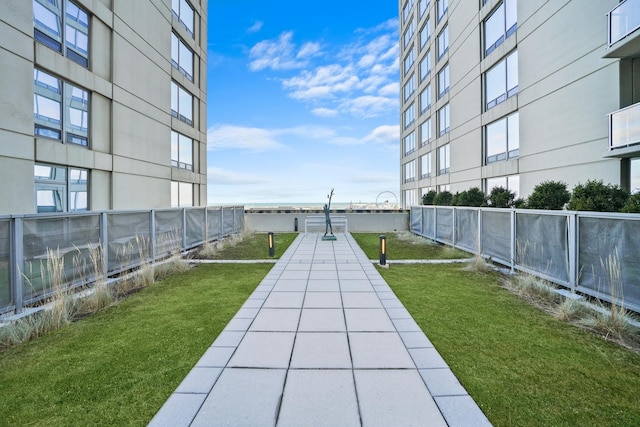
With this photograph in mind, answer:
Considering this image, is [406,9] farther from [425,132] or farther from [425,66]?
[425,132]

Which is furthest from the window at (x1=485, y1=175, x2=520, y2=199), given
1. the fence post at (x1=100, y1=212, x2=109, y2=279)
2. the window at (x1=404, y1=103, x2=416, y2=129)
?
the window at (x1=404, y1=103, x2=416, y2=129)

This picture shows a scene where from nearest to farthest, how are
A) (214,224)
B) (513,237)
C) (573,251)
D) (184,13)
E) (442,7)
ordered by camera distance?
(573,251), (513,237), (214,224), (184,13), (442,7)

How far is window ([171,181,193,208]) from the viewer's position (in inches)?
694

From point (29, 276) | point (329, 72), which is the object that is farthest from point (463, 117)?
point (329, 72)

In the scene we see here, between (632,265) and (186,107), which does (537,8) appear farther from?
(186,107)

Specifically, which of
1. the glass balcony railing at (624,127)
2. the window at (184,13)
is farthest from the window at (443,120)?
the window at (184,13)

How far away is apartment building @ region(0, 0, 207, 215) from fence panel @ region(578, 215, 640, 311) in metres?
14.0

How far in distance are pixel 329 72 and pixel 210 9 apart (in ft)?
58.2

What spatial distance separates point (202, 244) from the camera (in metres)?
11.8

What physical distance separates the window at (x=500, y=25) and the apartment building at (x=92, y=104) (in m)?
17.8

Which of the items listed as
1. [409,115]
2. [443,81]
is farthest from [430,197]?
[409,115]

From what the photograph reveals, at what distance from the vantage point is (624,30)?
28.7ft

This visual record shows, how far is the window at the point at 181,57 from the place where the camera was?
17.5 meters

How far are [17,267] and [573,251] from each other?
30.1 feet
